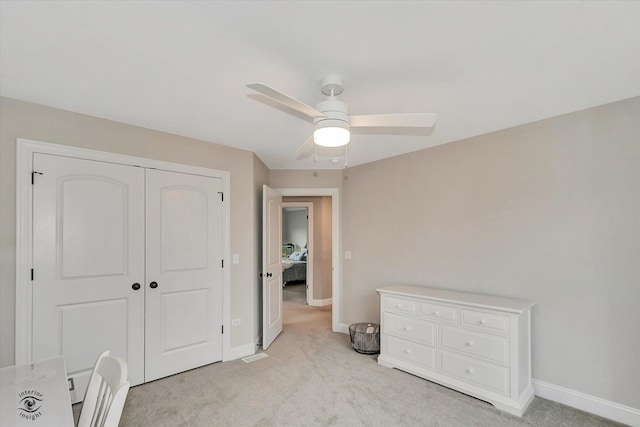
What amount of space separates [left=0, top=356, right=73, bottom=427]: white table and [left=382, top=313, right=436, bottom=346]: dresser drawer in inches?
106

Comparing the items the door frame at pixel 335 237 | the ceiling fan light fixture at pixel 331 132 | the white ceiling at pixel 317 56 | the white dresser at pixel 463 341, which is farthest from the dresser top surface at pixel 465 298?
the ceiling fan light fixture at pixel 331 132

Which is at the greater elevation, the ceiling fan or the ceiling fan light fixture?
the ceiling fan

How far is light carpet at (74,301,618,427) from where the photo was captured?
2.38 meters

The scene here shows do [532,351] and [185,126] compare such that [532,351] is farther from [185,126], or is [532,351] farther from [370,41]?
[185,126]

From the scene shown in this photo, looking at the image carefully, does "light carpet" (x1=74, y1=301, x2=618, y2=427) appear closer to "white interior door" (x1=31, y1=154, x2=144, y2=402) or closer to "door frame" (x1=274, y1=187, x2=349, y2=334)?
"white interior door" (x1=31, y1=154, x2=144, y2=402)

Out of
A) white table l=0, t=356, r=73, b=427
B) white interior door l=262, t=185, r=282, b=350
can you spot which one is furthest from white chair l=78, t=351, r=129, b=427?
white interior door l=262, t=185, r=282, b=350

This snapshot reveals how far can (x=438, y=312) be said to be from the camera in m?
2.96

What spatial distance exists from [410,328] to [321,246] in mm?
3296

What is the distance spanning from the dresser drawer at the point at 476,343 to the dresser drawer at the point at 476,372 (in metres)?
0.07

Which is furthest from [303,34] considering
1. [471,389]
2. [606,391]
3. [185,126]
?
[606,391]

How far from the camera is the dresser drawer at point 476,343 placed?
2.57m

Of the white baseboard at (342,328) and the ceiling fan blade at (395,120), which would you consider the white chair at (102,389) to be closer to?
the ceiling fan blade at (395,120)

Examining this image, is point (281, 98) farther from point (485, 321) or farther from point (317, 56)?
point (485, 321)

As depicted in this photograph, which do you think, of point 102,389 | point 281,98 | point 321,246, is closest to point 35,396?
point 102,389
